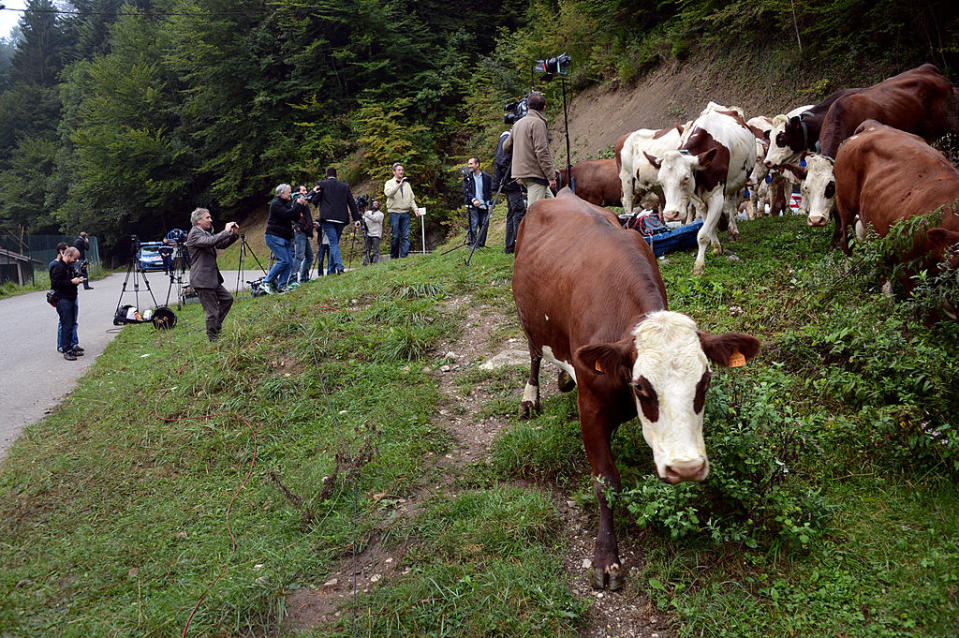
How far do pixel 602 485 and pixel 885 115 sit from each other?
7054 millimetres

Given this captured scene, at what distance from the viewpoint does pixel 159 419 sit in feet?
19.9

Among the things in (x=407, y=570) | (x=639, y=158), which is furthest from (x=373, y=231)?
(x=407, y=570)

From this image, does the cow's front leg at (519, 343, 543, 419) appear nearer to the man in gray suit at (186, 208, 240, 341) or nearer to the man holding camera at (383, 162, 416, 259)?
the man in gray suit at (186, 208, 240, 341)

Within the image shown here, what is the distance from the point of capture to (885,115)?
7.41 metres

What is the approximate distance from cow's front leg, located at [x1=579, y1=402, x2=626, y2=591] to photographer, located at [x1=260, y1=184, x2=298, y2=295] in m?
9.28

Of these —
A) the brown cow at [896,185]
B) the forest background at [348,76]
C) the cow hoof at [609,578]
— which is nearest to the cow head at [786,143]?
the brown cow at [896,185]

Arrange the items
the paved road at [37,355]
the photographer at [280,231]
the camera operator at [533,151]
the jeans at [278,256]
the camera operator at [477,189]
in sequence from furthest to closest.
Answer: the camera operator at [477,189]
the jeans at [278,256]
the photographer at [280,231]
the camera operator at [533,151]
the paved road at [37,355]

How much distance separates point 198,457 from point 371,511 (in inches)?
85.3

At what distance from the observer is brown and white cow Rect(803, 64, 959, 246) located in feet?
23.0

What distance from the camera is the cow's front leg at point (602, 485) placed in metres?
3.12

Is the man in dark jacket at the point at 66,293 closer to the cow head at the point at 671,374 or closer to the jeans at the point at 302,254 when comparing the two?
the jeans at the point at 302,254

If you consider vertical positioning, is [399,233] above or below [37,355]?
above

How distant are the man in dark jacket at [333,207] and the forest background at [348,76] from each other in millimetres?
9787

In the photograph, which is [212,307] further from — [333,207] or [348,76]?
[348,76]
